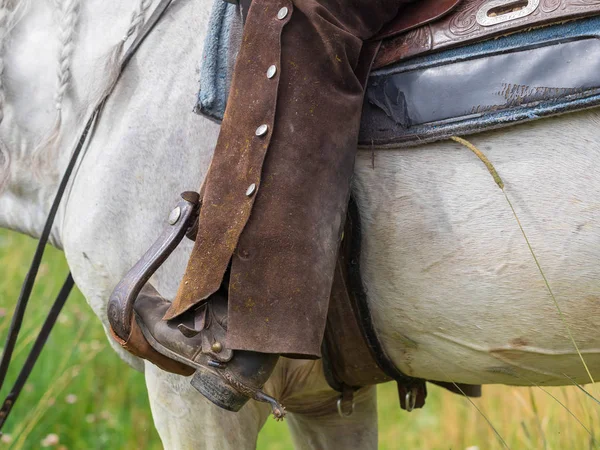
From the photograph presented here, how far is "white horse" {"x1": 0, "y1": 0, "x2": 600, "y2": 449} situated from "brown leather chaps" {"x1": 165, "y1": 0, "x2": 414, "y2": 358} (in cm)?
13

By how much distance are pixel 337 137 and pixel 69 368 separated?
7.87 ft

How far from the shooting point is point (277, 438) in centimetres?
408

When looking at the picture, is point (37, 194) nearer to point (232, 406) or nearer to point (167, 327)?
point (167, 327)

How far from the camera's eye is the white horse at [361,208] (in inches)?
54.2

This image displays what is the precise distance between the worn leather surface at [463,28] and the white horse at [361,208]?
0.18 meters

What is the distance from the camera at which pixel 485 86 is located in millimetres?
1412

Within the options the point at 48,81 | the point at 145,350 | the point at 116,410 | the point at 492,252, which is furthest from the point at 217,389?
the point at 116,410

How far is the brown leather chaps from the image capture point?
1.45 metres

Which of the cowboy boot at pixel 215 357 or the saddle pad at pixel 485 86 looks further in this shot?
the cowboy boot at pixel 215 357

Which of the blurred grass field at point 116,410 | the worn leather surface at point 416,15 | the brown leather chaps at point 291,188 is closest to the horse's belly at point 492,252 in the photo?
the brown leather chaps at point 291,188

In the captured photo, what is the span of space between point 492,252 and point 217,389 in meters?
0.60

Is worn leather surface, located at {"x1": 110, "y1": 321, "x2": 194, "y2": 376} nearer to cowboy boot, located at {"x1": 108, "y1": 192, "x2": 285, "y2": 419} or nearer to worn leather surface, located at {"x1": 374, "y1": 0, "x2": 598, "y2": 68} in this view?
cowboy boot, located at {"x1": 108, "y1": 192, "x2": 285, "y2": 419}

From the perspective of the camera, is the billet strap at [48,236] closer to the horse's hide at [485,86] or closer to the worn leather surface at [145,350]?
the worn leather surface at [145,350]

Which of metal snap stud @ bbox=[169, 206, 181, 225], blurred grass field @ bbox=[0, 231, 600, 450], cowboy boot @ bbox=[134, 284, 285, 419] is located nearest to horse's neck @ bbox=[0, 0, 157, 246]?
metal snap stud @ bbox=[169, 206, 181, 225]
